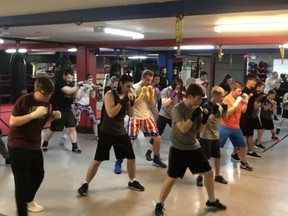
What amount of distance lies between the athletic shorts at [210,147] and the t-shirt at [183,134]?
3.07 ft

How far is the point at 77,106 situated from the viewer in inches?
262

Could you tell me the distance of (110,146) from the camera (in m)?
3.89

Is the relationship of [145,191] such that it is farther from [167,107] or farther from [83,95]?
[83,95]

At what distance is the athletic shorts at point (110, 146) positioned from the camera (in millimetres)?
3836

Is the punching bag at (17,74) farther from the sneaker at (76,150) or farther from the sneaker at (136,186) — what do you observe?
the sneaker at (136,186)

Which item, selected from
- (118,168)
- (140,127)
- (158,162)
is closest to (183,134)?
(140,127)

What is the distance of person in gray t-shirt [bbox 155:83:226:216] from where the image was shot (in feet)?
10.5

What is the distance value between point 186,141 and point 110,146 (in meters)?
0.99

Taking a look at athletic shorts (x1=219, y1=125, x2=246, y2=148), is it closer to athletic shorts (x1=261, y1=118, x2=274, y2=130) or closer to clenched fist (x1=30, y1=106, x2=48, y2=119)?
athletic shorts (x1=261, y1=118, x2=274, y2=130)

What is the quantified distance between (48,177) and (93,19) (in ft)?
7.17

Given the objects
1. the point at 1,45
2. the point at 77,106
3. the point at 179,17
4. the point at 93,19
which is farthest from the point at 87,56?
the point at 179,17

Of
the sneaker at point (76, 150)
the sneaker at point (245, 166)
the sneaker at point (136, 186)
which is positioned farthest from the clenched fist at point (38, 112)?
the sneaker at point (245, 166)

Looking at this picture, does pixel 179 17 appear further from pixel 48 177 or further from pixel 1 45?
pixel 1 45

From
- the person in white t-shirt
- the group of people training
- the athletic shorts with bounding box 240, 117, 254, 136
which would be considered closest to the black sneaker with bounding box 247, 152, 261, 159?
the group of people training
